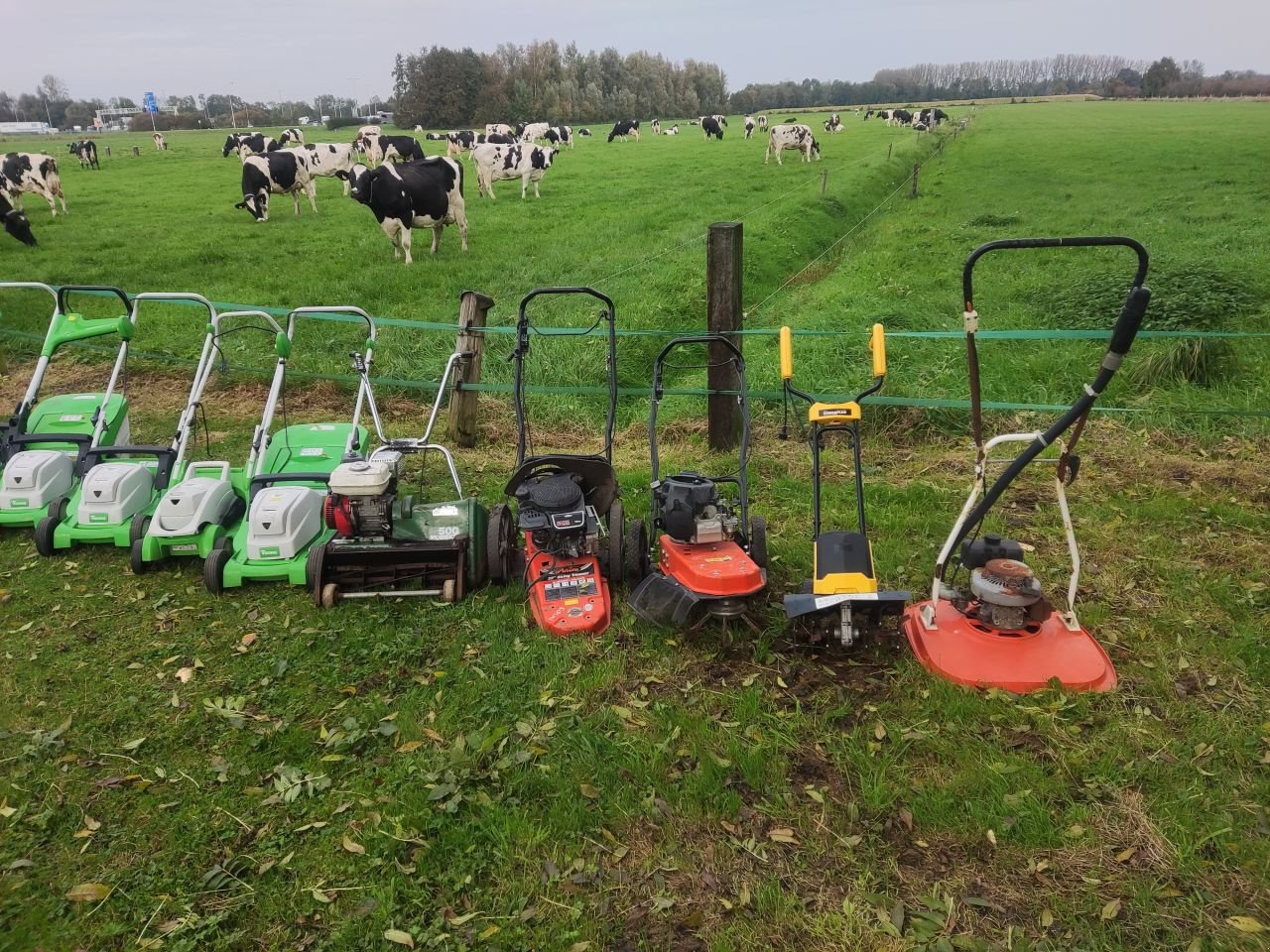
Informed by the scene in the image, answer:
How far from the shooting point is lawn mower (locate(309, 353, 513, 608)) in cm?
516

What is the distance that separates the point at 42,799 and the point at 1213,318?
11.4m

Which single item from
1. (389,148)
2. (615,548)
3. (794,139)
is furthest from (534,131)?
(615,548)

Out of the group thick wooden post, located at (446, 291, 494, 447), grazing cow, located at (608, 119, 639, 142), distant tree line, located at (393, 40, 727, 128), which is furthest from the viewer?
distant tree line, located at (393, 40, 727, 128)

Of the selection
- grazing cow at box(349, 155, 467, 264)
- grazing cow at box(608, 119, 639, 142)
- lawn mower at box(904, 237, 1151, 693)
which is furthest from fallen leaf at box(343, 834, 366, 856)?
grazing cow at box(608, 119, 639, 142)

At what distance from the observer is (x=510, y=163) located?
25.4 m

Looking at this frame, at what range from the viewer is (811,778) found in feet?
12.0

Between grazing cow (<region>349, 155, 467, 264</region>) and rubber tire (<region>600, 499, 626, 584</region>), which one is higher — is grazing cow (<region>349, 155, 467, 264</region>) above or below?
above

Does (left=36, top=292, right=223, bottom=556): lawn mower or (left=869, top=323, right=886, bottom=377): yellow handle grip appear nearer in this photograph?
(left=869, top=323, right=886, bottom=377): yellow handle grip

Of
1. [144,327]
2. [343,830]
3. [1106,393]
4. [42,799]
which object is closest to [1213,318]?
[1106,393]

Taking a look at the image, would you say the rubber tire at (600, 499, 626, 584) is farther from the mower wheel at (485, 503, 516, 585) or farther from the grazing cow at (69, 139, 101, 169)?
the grazing cow at (69, 139, 101, 169)

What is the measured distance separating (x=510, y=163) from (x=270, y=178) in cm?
716

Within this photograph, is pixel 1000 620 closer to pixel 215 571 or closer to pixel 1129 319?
pixel 1129 319

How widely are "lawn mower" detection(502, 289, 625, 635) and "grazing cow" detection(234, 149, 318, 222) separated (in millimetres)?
18914

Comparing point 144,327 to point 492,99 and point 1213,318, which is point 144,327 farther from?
point 492,99
